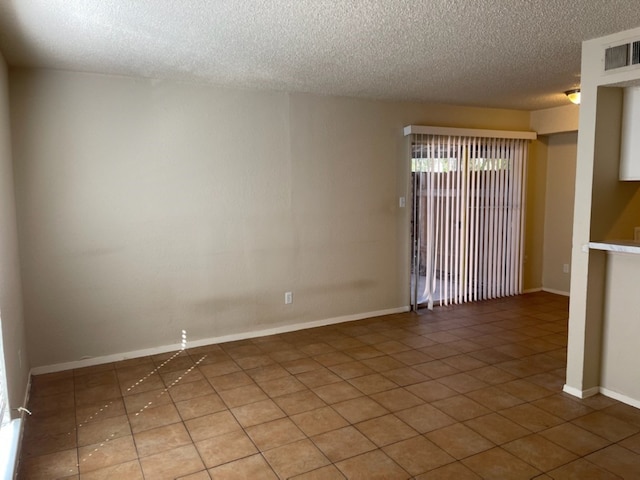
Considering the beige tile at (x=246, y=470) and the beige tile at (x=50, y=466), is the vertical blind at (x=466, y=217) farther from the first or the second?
the beige tile at (x=50, y=466)

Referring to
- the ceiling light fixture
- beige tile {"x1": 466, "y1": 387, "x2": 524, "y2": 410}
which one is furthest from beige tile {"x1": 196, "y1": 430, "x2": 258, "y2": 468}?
the ceiling light fixture

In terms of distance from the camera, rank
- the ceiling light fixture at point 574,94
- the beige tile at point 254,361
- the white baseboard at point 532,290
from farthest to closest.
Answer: the white baseboard at point 532,290, the ceiling light fixture at point 574,94, the beige tile at point 254,361

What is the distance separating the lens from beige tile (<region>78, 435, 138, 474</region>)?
99.3 inches

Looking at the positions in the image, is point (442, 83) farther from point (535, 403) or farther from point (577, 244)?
point (535, 403)

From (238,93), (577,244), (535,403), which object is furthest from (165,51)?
(535,403)

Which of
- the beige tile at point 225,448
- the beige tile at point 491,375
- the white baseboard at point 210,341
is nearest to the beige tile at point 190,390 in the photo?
the beige tile at point 225,448

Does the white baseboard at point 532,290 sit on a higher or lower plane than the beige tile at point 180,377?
higher

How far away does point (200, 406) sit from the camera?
3184mm

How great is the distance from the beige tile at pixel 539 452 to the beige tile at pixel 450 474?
351 millimetres

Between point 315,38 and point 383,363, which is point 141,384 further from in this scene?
point 315,38

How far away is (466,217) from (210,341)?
3425 millimetres

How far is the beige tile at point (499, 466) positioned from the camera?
7.77 feet

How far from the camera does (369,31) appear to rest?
2.89 metres

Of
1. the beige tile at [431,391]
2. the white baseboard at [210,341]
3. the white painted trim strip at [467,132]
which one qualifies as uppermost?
the white painted trim strip at [467,132]
